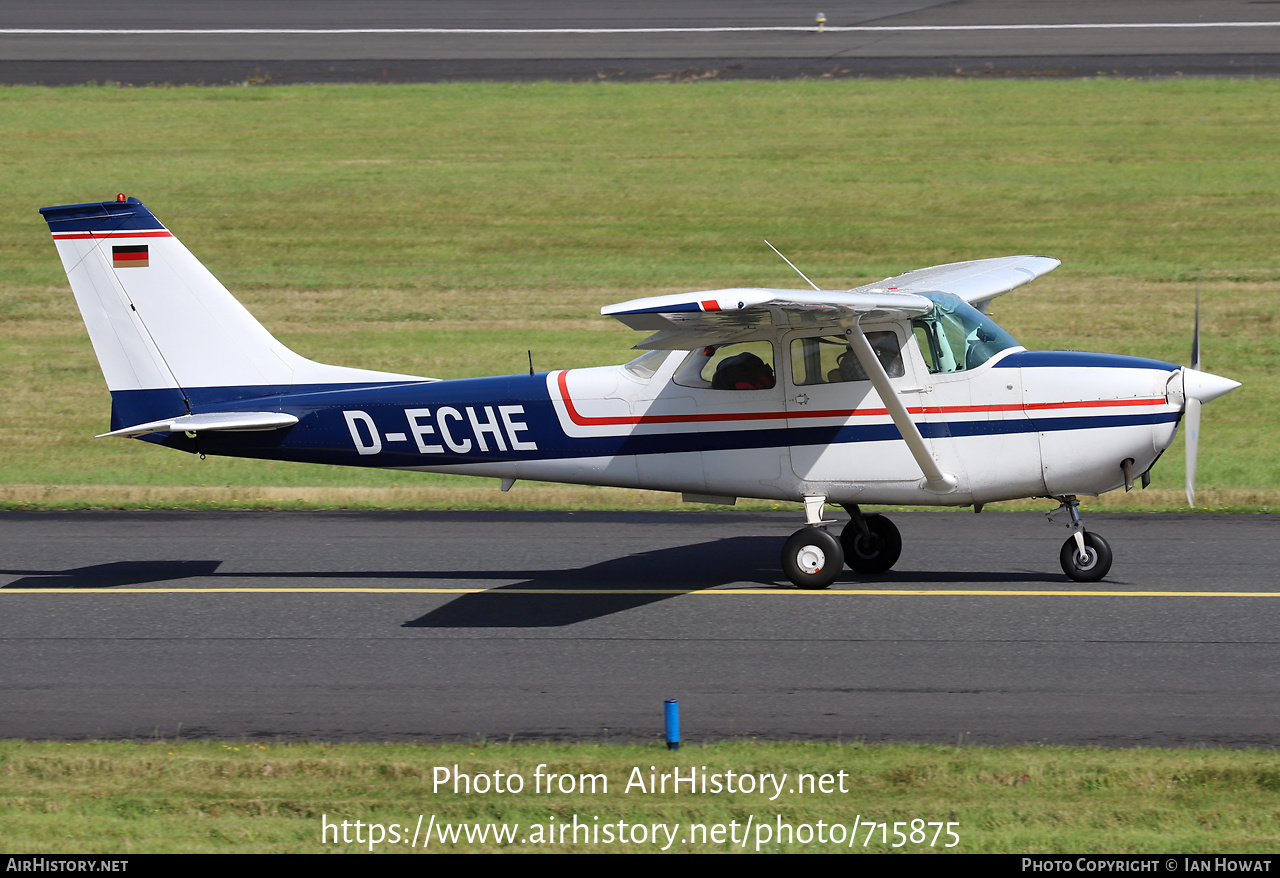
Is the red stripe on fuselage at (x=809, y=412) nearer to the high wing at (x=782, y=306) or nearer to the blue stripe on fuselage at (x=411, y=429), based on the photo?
the blue stripe on fuselage at (x=411, y=429)

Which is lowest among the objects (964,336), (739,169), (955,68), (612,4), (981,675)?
(981,675)

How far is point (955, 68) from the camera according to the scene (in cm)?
3159

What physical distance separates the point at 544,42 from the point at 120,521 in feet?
77.8

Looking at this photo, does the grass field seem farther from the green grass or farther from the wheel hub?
the green grass

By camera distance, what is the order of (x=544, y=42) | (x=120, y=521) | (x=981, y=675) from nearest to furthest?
(x=981, y=675) < (x=120, y=521) < (x=544, y=42)

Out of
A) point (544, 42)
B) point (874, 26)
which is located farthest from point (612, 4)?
point (874, 26)

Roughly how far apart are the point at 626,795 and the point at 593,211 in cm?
2034

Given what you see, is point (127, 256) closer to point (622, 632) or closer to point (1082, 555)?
point (622, 632)

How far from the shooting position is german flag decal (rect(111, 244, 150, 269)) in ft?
38.1

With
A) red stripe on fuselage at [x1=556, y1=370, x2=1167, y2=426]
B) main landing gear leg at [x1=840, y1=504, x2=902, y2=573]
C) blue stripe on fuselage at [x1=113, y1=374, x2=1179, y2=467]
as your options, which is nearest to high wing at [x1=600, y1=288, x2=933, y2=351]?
red stripe on fuselage at [x1=556, y1=370, x2=1167, y2=426]

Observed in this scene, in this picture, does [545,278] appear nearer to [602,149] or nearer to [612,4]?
[602,149]

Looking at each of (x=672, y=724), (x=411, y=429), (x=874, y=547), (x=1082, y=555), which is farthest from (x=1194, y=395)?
(x=411, y=429)

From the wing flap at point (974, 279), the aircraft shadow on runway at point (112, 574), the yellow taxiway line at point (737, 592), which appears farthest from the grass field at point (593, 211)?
the yellow taxiway line at point (737, 592)

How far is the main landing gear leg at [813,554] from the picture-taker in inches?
432
